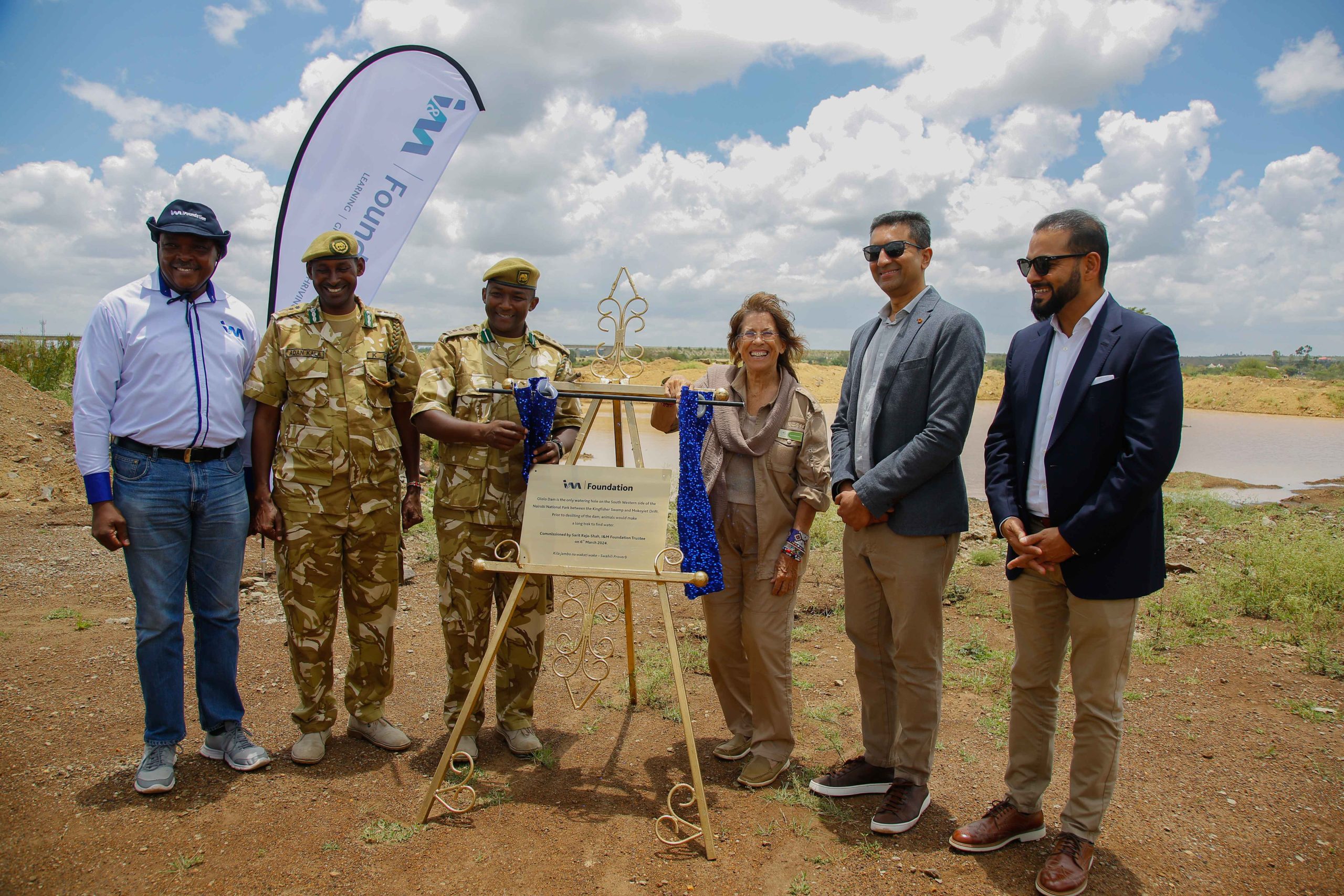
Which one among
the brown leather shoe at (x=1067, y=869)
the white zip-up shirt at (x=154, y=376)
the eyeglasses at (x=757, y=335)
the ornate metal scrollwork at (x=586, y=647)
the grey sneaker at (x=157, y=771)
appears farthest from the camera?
the ornate metal scrollwork at (x=586, y=647)

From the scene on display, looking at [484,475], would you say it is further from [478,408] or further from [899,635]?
[899,635]

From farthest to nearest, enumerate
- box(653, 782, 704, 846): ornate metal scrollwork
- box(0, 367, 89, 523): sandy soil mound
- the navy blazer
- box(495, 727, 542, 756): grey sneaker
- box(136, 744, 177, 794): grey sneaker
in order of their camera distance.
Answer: box(0, 367, 89, 523): sandy soil mound → box(495, 727, 542, 756): grey sneaker → box(136, 744, 177, 794): grey sneaker → box(653, 782, 704, 846): ornate metal scrollwork → the navy blazer

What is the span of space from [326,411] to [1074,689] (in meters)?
3.34

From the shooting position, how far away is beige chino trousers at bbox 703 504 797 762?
3.66 meters

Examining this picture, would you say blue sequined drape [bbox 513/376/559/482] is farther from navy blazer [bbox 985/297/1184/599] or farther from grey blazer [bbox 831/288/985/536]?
navy blazer [bbox 985/297/1184/599]

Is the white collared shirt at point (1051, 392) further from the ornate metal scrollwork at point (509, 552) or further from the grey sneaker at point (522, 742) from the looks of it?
the grey sneaker at point (522, 742)

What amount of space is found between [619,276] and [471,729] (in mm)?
2293

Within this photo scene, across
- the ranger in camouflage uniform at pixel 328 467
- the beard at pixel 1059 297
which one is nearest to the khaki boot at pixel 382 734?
the ranger in camouflage uniform at pixel 328 467

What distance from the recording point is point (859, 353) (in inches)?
145

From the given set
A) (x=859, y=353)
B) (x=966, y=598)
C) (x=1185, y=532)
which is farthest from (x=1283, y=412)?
(x=859, y=353)

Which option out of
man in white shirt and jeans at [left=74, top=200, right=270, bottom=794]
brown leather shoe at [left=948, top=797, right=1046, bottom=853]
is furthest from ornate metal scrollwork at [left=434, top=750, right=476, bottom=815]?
brown leather shoe at [left=948, top=797, right=1046, bottom=853]

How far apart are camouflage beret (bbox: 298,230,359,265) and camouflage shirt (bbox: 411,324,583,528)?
1.89ft

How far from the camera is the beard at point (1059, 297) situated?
9.89 feet

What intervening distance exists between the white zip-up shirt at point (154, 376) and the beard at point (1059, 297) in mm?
3443
